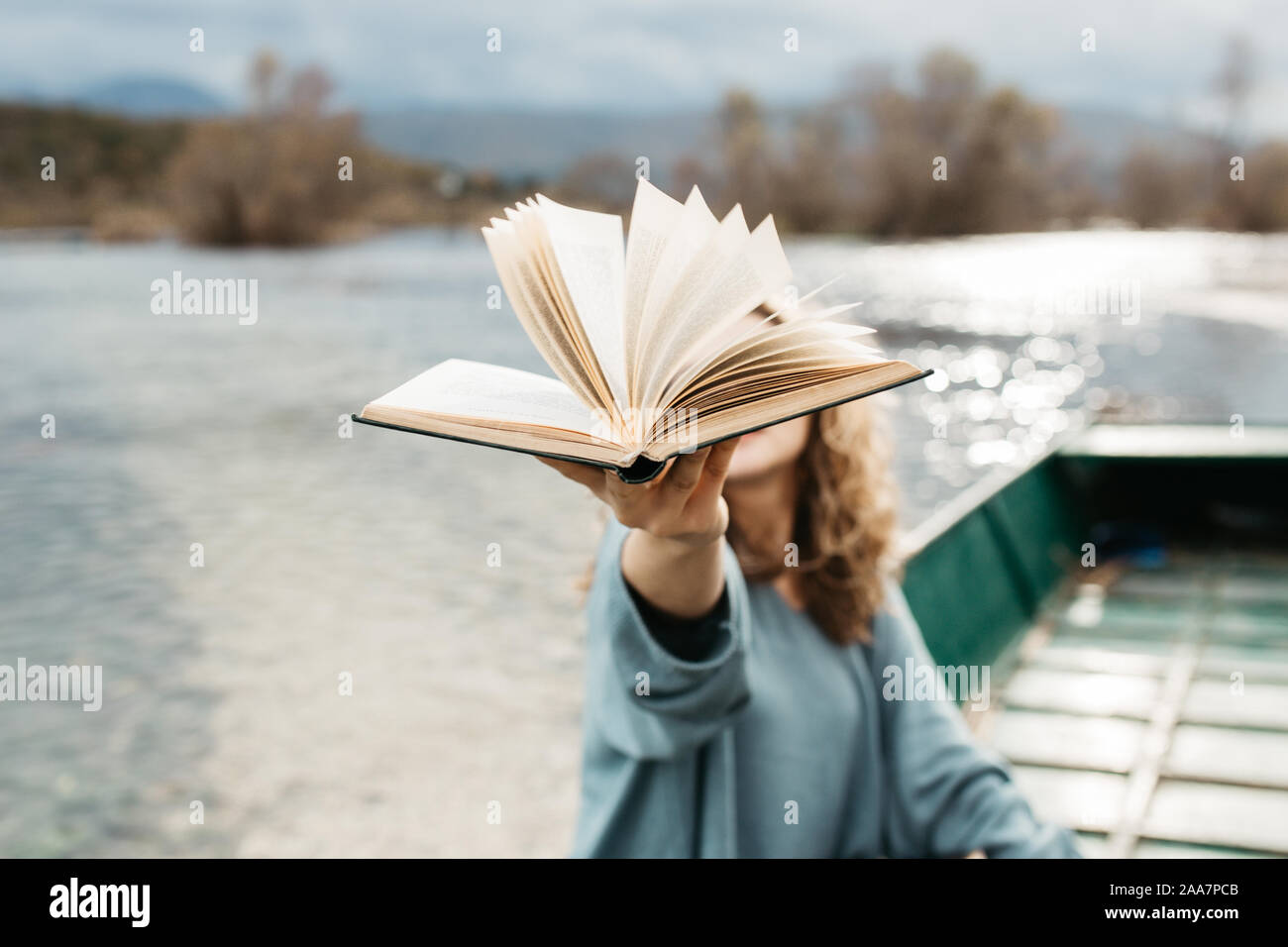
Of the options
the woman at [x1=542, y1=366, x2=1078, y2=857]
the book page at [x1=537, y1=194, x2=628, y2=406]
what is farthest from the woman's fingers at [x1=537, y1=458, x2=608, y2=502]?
the woman at [x1=542, y1=366, x2=1078, y2=857]

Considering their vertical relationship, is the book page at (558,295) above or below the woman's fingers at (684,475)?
above

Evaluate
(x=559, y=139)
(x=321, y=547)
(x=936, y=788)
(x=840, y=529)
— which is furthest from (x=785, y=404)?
(x=559, y=139)

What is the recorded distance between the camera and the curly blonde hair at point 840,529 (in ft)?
6.54

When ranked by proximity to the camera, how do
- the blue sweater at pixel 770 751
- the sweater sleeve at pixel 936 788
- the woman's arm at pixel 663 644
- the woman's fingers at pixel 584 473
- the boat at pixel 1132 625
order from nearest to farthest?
the woman's fingers at pixel 584 473, the woman's arm at pixel 663 644, the blue sweater at pixel 770 751, the sweater sleeve at pixel 936 788, the boat at pixel 1132 625

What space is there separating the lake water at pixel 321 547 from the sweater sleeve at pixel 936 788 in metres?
0.65

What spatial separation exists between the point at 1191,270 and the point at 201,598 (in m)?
45.5

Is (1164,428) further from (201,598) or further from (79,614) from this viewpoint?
(79,614)

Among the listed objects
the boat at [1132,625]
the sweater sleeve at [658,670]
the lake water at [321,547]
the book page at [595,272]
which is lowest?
the lake water at [321,547]

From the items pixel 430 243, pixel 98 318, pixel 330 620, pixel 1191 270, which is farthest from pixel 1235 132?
pixel 330 620

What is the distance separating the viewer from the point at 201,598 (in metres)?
12.4

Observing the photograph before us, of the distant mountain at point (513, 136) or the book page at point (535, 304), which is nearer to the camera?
the book page at point (535, 304)

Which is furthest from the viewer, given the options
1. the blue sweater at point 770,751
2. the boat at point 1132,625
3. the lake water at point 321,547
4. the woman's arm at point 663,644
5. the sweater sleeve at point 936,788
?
the lake water at point 321,547

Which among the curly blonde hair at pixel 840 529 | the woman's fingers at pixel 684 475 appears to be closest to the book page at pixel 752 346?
the woman's fingers at pixel 684 475

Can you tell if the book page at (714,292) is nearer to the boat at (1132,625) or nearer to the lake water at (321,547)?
the lake water at (321,547)
